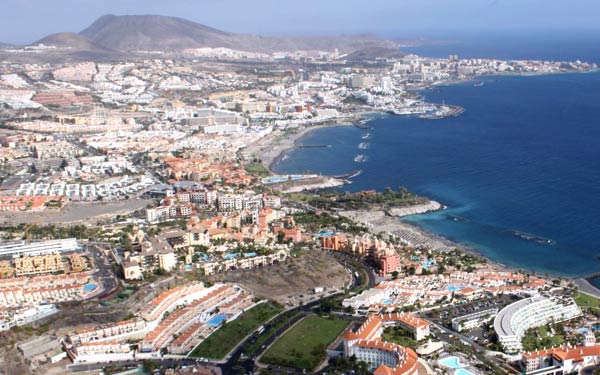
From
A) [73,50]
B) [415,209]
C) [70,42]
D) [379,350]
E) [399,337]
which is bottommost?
[415,209]

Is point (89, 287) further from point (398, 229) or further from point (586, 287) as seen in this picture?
point (586, 287)

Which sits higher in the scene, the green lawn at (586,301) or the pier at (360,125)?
the pier at (360,125)

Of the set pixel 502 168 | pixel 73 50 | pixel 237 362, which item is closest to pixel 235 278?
pixel 237 362

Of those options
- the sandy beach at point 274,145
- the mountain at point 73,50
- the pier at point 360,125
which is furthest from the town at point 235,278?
the mountain at point 73,50

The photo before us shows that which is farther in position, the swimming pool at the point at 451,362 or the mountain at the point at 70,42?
the mountain at the point at 70,42

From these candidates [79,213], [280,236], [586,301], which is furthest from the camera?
Answer: [79,213]

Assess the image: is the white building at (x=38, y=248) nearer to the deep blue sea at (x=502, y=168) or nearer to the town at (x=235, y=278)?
the town at (x=235, y=278)
